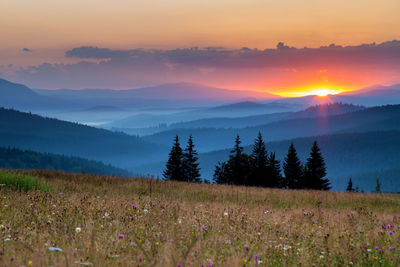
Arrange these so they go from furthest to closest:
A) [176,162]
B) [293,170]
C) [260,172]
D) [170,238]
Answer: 1. [293,170]
2. [176,162]
3. [260,172]
4. [170,238]

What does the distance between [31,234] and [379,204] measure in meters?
14.6

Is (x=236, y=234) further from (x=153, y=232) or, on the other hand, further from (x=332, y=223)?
(x=332, y=223)

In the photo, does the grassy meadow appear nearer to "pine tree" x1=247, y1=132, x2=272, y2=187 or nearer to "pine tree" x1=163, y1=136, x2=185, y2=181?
"pine tree" x1=247, y1=132, x2=272, y2=187

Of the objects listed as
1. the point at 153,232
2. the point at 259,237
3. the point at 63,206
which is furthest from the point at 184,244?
the point at 63,206

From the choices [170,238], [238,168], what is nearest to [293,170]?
[238,168]

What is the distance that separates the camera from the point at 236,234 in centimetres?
671

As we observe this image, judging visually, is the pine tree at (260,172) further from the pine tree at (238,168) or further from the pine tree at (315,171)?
the pine tree at (315,171)

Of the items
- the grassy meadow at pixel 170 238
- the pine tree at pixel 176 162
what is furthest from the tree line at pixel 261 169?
the grassy meadow at pixel 170 238

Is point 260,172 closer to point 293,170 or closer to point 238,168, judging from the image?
point 238,168

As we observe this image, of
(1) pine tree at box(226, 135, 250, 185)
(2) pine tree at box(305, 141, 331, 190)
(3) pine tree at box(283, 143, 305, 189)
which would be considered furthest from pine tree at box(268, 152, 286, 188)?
(2) pine tree at box(305, 141, 331, 190)

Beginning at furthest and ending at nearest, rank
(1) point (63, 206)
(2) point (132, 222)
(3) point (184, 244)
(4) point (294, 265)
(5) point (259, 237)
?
(1) point (63, 206) < (2) point (132, 222) < (5) point (259, 237) < (3) point (184, 244) < (4) point (294, 265)

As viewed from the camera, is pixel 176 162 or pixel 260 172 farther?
pixel 176 162

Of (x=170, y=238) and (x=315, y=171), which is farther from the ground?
(x=170, y=238)

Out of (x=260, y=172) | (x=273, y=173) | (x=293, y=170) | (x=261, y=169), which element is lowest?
(x=273, y=173)
